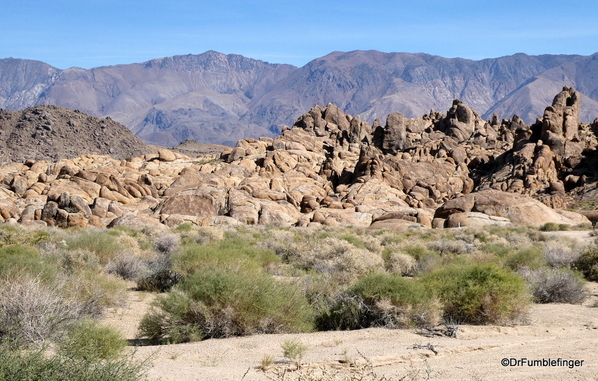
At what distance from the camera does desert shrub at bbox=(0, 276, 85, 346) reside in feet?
27.8

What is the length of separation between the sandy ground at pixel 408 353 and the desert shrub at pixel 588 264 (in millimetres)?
7437

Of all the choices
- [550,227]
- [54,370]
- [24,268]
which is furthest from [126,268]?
[550,227]

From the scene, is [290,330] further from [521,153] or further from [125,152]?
[125,152]

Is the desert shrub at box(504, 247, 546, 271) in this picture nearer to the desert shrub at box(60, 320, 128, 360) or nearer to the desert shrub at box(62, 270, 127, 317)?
the desert shrub at box(62, 270, 127, 317)

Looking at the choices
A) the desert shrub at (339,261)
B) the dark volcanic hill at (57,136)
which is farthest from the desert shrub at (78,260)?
the dark volcanic hill at (57,136)

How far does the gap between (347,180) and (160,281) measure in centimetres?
4395

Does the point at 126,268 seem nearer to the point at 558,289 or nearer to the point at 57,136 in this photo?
the point at 558,289

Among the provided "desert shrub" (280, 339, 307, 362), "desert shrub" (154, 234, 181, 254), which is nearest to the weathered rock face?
"desert shrub" (154, 234, 181, 254)

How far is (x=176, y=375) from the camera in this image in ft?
25.1

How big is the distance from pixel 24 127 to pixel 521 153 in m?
97.9

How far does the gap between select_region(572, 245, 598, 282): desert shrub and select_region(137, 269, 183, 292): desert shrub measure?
12.6 meters

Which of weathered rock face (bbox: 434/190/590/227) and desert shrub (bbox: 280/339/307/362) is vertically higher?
desert shrub (bbox: 280/339/307/362)

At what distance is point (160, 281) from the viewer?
52.8 feet

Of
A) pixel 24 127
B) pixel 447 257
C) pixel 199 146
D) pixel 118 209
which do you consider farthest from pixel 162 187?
pixel 199 146
